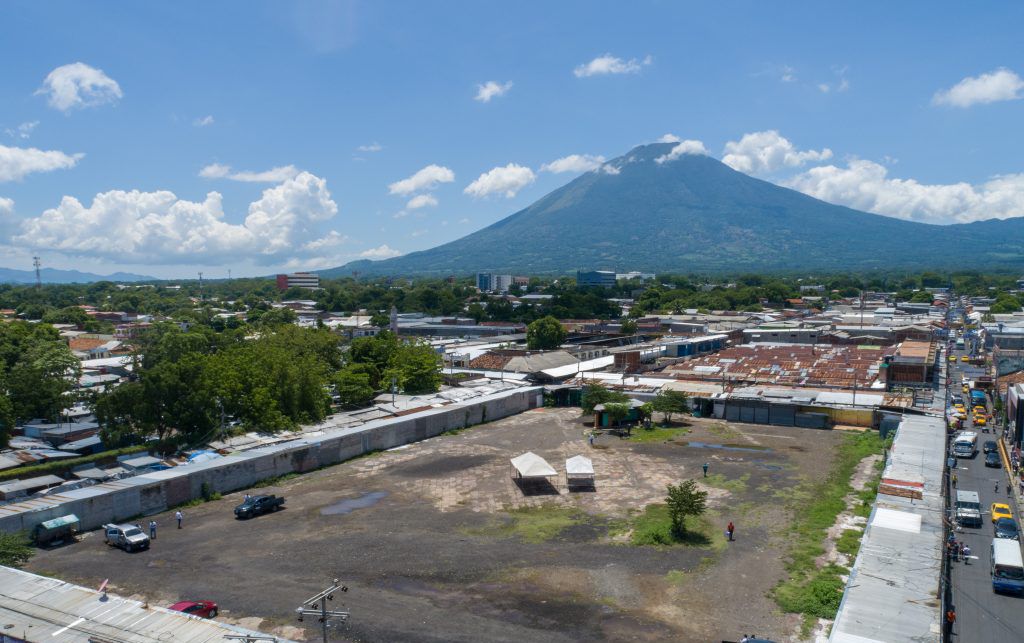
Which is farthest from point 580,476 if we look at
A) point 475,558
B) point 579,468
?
point 475,558

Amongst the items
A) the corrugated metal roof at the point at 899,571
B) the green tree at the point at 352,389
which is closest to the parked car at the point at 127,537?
the green tree at the point at 352,389

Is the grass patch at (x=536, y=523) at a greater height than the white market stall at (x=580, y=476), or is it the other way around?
the white market stall at (x=580, y=476)

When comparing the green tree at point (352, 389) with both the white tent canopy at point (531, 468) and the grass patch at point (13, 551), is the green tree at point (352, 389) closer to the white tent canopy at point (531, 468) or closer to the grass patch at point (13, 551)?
the white tent canopy at point (531, 468)

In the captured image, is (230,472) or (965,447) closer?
(230,472)

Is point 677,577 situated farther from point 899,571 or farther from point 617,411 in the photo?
point 617,411

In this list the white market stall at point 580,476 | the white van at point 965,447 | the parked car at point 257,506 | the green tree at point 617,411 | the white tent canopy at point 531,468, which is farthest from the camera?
the green tree at point 617,411

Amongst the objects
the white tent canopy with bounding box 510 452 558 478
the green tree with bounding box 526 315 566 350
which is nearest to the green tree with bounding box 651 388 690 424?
the white tent canopy with bounding box 510 452 558 478
